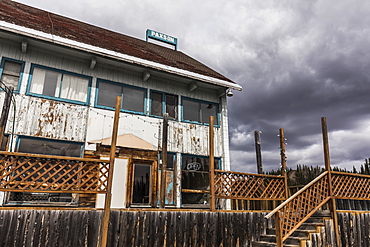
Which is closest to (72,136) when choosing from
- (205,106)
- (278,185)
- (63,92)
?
(63,92)

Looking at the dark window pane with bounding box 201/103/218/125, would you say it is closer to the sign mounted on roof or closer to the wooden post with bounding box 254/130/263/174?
the wooden post with bounding box 254/130/263/174

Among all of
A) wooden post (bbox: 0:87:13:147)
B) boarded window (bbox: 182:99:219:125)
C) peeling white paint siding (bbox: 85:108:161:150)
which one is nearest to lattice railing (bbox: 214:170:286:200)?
peeling white paint siding (bbox: 85:108:161:150)

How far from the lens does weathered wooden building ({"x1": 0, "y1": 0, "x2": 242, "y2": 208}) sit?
9.12m

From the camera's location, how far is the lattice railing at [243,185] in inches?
320

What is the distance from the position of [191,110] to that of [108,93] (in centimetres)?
370

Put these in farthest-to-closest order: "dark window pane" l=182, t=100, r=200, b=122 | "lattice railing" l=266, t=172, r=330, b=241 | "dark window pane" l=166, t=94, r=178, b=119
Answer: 1. "dark window pane" l=182, t=100, r=200, b=122
2. "dark window pane" l=166, t=94, r=178, b=119
3. "lattice railing" l=266, t=172, r=330, b=241

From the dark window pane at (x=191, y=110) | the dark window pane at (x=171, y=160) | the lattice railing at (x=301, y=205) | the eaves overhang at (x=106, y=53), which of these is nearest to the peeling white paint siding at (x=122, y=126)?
the dark window pane at (x=171, y=160)

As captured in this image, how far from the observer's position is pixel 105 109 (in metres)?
10.5

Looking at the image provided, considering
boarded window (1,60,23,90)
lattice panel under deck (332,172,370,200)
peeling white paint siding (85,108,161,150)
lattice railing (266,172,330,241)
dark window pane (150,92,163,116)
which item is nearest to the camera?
lattice railing (266,172,330,241)

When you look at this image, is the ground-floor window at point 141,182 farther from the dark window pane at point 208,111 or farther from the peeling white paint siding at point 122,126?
the dark window pane at point 208,111

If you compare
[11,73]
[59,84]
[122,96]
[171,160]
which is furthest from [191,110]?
[11,73]

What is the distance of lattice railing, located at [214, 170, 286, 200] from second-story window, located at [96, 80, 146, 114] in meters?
4.66

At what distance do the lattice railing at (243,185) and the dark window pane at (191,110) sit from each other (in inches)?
165

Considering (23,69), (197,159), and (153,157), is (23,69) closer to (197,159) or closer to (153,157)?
(153,157)
